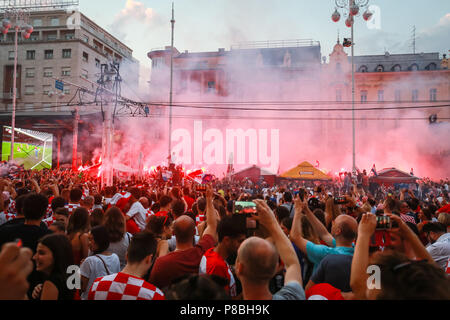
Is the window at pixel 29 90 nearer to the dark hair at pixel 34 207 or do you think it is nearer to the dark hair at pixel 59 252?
the dark hair at pixel 34 207

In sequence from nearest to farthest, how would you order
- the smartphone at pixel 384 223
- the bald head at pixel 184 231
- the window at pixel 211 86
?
1. the smartphone at pixel 384 223
2. the bald head at pixel 184 231
3. the window at pixel 211 86

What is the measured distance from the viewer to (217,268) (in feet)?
9.04

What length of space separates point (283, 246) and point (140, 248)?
3.62 feet

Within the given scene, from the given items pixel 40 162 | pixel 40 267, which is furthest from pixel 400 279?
pixel 40 162

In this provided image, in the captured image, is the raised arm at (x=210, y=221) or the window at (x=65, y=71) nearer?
the raised arm at (x=210, y=221)

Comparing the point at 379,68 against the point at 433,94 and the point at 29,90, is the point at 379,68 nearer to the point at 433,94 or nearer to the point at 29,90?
the point at 433,94

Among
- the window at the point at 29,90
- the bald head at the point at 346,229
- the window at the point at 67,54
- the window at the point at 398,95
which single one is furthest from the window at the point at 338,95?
Answer: the window at the point at 29,90

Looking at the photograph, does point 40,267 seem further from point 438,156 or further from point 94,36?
point 94,36

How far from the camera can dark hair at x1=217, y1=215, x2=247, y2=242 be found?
2.95 meters

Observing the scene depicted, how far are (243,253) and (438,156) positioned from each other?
43.2m

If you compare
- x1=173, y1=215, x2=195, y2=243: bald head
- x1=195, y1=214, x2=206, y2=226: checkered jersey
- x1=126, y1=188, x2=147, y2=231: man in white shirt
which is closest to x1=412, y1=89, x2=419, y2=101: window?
x1=195, y1=214, x2=206, y2=226: checkered jersey

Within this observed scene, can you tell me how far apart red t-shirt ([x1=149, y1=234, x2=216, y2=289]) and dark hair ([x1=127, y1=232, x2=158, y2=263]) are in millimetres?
474

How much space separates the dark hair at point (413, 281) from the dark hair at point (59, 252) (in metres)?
2.19

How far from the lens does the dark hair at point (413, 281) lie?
58.7 inches
